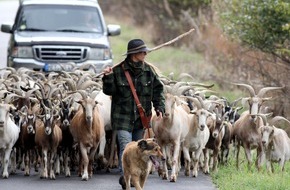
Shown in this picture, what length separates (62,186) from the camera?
55.7ft

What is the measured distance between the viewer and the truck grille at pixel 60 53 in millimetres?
25234

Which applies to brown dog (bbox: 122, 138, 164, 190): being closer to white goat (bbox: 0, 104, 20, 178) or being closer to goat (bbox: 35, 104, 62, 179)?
goat (bbox: 35, 104, 62, 179)

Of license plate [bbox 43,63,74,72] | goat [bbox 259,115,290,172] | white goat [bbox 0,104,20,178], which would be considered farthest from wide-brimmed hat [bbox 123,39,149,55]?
license plate [bbox 43,63,74,72]

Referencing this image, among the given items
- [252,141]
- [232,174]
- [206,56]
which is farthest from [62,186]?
[206,56]

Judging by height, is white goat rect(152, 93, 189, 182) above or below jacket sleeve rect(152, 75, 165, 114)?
below

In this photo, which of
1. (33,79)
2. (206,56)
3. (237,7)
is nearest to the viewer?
(33,79)

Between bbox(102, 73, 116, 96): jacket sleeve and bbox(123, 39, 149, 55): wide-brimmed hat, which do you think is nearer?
bbox(123, 39, 149, 55): wide-brimmed hat

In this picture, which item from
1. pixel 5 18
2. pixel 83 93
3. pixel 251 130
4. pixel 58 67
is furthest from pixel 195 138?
pixel 5 18

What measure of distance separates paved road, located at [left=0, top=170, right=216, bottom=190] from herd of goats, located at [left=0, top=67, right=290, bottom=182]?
180mm

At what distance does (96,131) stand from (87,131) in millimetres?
183

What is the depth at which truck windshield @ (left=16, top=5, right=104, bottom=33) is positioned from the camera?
2595cm

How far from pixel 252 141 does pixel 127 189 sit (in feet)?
15.5

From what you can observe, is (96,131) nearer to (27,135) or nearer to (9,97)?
(27,135)

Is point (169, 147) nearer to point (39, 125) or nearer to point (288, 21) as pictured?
point (39, 125)
